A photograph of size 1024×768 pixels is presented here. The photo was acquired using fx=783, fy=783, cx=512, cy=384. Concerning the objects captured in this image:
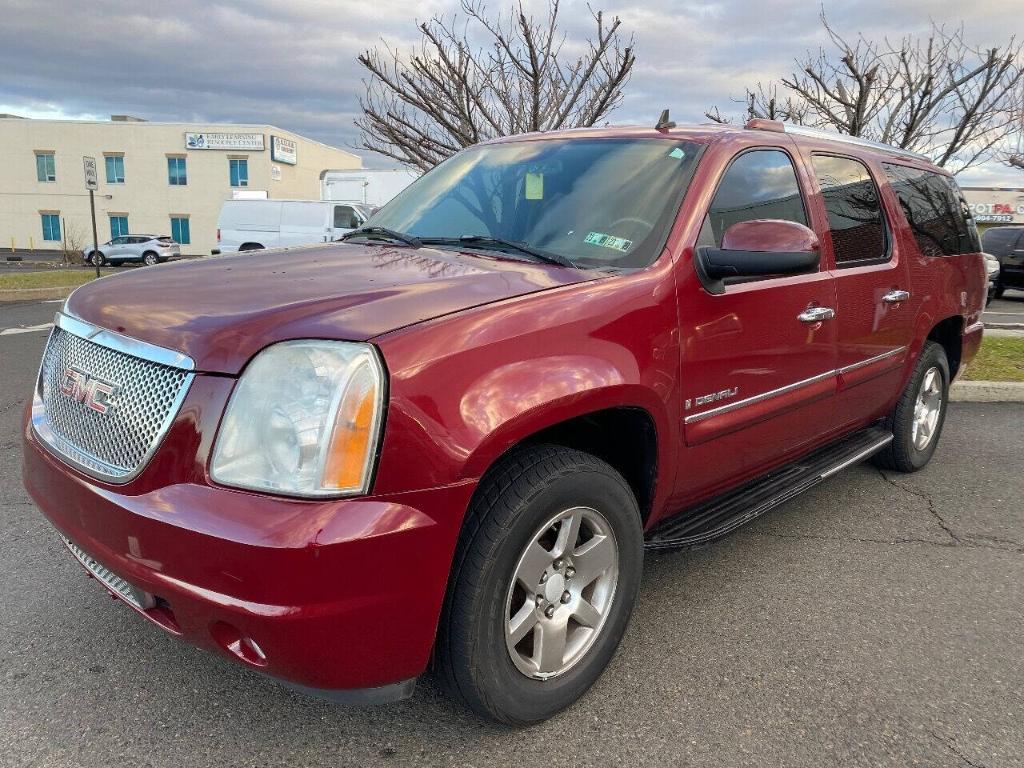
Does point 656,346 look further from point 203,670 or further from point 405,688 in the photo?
point 203,670

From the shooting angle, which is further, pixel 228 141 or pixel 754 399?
pixel 228 141

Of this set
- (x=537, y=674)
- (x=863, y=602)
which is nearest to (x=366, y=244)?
(x=537, y=674)

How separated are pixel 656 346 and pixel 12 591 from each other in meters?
2.59

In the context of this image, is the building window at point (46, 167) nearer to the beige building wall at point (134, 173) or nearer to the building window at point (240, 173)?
the beige building wall at point (134, 173)

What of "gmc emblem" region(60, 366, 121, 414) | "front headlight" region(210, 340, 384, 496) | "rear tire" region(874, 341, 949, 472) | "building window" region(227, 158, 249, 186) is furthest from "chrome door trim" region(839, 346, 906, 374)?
Result: "building window" region(227, 158, 249, 186)

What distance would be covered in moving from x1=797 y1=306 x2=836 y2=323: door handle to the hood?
1107mm

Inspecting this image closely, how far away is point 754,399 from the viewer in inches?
116

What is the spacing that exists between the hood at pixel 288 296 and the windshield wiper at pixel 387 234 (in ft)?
0.90

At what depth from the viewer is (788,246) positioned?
8.73 ft

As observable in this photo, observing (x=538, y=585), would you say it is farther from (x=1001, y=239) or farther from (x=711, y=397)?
(x=1001, y=239)

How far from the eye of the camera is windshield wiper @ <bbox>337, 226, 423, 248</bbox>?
3.12m

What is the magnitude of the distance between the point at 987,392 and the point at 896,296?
3.51 m

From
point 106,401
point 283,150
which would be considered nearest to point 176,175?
point 283,150

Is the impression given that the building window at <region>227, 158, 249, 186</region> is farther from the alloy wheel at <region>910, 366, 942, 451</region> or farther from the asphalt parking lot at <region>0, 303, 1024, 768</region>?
the alloy wheel at <region>910, 366, 942, 451</region>
